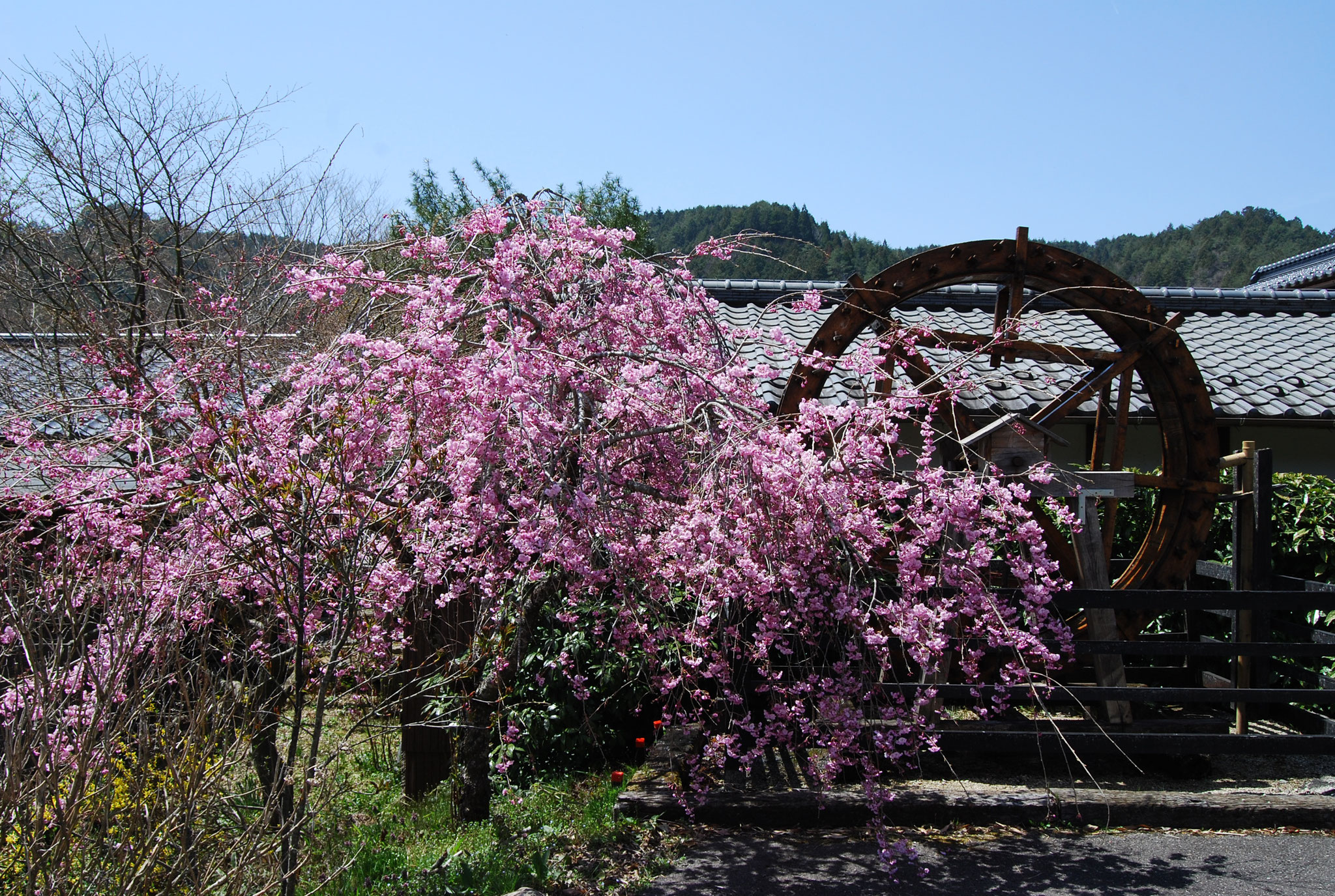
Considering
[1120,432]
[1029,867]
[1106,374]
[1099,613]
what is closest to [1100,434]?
[1120,432]

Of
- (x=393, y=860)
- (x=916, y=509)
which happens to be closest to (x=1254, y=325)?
(x=916, y=509)

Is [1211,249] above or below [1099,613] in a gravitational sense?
above

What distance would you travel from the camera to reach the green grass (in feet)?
12.2

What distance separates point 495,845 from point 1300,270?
18.3 meters

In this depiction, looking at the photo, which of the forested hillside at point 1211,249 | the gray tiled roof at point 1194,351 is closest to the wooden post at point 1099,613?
the gray tiled roof at point 1194,351

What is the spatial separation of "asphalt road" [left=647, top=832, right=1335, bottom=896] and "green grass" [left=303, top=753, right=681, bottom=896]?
0.85 feet

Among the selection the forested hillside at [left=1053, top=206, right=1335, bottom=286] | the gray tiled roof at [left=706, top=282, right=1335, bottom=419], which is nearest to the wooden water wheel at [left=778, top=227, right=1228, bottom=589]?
Answer: the gray tiled roof at [left=706, top=282, right=1335, bottom=419]

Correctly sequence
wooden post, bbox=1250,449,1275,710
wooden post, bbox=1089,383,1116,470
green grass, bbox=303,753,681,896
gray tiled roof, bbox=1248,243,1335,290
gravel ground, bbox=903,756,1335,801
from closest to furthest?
green grass, bbox=303,753,681,896 → gravel ground, bbox=903,756,1335,801 → wooden post, bbox=1250,449,1275,710 → wooden post, bbox=1089,383,1116,470 → gray tiled roof, bbox=1248,243,1335,290

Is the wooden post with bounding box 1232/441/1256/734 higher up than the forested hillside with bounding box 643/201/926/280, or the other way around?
the forested hillside with bounding box 643/201/926/280

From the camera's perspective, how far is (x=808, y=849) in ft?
14.1

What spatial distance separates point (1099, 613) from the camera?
5.12m

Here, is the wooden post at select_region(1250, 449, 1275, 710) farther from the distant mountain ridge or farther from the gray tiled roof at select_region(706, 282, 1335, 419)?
the distant mountain ridge

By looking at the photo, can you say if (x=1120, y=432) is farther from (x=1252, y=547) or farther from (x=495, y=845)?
(x=495, y=845)

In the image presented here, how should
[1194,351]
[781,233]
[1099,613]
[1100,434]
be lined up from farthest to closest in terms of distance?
1. [781,233]
2. [1194,351]
3. [1100,434]
4. [1099,613]
